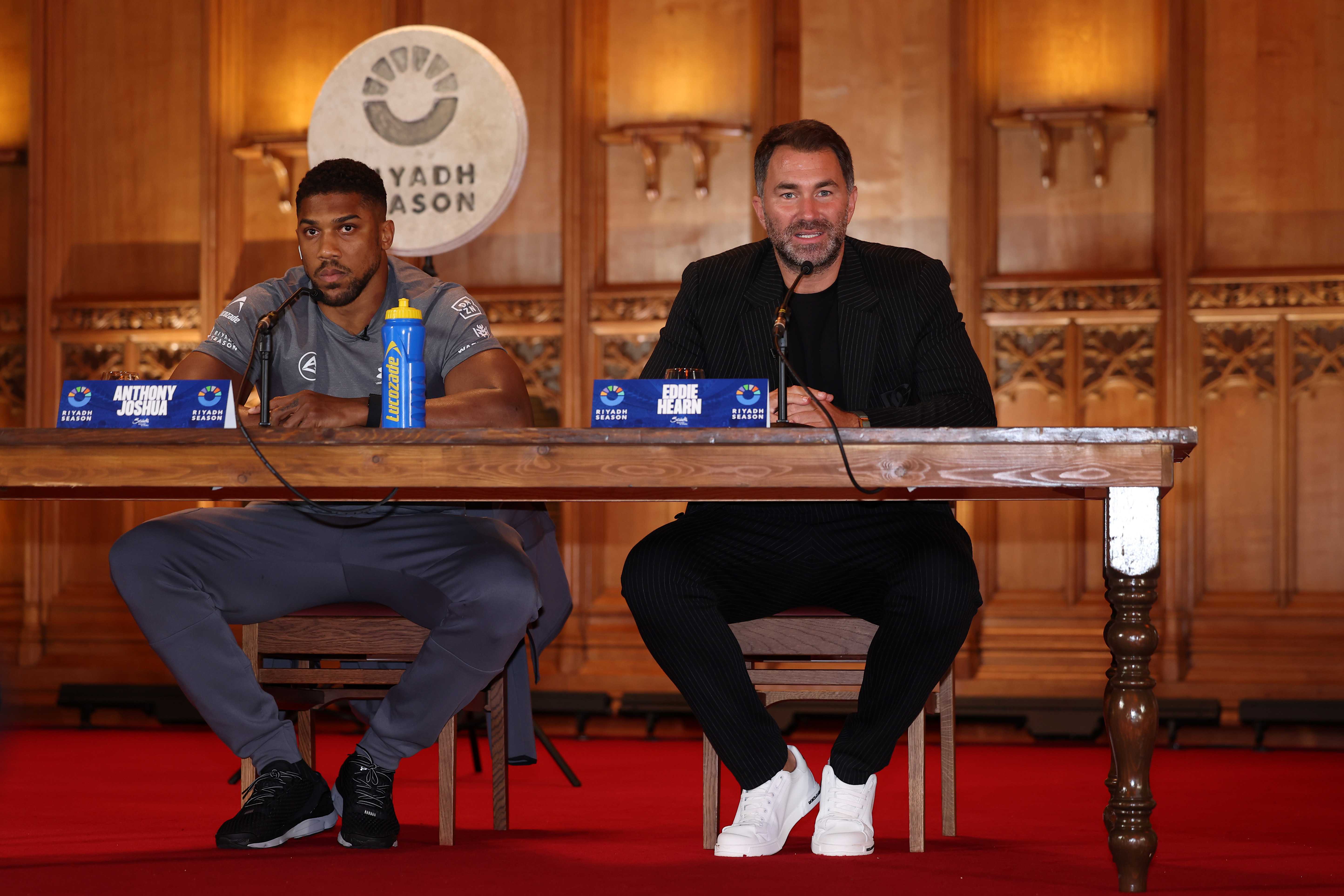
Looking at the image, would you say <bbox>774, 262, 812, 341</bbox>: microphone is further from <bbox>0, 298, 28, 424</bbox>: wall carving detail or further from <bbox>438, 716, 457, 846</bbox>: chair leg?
<bbox>0, 298, 28, 424</bbox>: wall carving detail

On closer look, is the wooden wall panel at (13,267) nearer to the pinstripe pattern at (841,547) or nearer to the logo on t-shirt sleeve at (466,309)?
the logo on t-shirt sleeve at (466,309)

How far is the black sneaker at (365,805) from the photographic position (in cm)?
254

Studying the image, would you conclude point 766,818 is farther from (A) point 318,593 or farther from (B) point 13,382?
(B) point 13,382

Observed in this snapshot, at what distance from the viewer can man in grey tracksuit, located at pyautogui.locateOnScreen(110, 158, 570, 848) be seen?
2559mm

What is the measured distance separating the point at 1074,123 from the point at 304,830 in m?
3.75

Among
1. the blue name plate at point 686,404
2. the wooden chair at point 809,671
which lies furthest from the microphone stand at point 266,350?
the wooden chair at point 809,671

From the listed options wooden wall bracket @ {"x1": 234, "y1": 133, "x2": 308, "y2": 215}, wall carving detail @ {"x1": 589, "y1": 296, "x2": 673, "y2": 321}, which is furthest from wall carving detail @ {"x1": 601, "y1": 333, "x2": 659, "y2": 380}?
wooden wall bracket @ {"x1": 234, "y1": 133, "x2": 308, "y2": 215}

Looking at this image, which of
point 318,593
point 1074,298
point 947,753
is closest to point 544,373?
point 1074,298

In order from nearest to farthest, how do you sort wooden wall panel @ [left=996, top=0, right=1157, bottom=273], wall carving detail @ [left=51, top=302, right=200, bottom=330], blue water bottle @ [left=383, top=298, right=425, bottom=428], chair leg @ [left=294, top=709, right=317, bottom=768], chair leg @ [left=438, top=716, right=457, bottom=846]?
blue water bottle @ [left=383, top=298, right=425, bottom=428], chair leg @ [left=438, top=716, right=457, bottom=846], chair leg @ [left=294, top=709, right=317, bottom=768], wooden wall panel @ [left=996, top=0, right=1157, bottom=273], wall carving detail @ [left=51, top=302, right=200, bottom=330]

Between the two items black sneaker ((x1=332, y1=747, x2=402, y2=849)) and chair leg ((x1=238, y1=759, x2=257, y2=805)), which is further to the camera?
chair leg ((x1=238, y1=759, x2=257, y2=805))

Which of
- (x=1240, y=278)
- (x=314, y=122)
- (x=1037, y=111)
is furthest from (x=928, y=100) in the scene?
(x=314, y=122)

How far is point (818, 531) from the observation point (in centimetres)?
265

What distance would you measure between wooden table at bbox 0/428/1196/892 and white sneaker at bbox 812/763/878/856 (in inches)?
16.5

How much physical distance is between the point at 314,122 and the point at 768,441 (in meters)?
2.74
